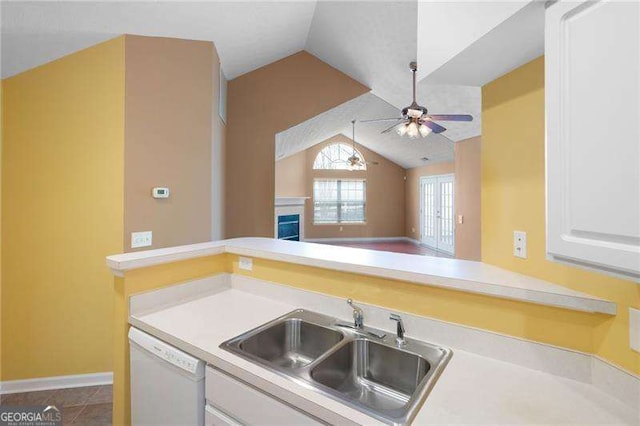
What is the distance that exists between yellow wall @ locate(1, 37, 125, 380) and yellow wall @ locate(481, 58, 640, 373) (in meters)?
2.54

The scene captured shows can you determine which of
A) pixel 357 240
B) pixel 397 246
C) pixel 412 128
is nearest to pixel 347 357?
pixel 412 128

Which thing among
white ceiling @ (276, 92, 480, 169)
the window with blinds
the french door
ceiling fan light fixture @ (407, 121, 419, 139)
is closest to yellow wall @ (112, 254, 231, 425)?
ceiling fan light fixture @ (407, 121, 419, 139)

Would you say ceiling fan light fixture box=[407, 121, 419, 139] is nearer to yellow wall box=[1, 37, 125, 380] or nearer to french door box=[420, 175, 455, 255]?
yellow wall box=[1, 37, 125, 380]

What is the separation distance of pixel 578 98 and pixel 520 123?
540 mm

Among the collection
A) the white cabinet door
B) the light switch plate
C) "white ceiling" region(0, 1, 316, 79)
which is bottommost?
the light switch plate

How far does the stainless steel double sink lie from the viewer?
1.12m

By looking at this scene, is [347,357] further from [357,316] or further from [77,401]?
[77,401]

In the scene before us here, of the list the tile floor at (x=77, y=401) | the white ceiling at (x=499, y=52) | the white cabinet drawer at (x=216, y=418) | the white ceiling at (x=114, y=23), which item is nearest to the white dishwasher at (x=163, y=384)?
the white cabinet drawer at (x=216, y=418)

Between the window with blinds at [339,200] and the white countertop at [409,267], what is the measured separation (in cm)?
859

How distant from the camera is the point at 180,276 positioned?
67.6 inches

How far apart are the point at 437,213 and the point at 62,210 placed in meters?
8.43

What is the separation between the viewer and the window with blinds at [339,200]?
10.6 m

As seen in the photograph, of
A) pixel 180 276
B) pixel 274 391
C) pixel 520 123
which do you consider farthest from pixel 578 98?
pixel 180 276

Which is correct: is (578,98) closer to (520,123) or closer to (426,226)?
(520,123)
